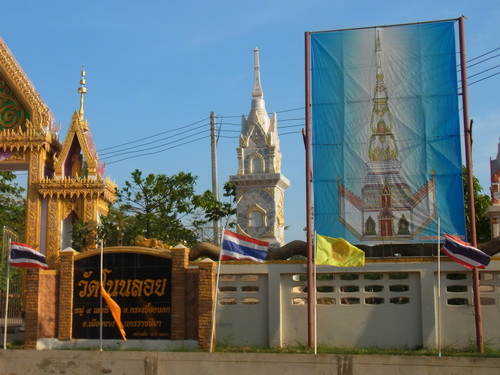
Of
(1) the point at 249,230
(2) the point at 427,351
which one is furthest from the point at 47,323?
(1) the point at 249,230

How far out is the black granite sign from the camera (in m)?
21.6

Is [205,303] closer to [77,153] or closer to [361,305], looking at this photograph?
[361,305]

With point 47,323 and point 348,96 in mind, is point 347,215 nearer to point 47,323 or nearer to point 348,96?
point 348,96

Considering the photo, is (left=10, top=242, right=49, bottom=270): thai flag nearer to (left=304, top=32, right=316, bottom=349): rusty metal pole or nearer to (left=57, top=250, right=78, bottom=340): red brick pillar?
(left=57, top=250, right=78, bottom=340): red brick pillar

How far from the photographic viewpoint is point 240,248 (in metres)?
19.6

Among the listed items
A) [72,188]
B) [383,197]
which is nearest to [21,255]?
[72,188]

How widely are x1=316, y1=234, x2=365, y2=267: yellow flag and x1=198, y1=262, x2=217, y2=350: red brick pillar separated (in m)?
3.29

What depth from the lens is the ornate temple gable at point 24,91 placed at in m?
31.8

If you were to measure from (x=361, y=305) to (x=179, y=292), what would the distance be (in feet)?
17.4

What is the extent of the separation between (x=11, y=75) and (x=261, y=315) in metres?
17.1

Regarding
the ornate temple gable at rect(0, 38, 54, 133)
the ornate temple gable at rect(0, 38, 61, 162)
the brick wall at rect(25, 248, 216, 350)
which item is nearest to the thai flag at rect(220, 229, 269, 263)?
the brick wall at rect(25, 248, 216, 350)

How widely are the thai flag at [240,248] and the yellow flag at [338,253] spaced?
1505mm

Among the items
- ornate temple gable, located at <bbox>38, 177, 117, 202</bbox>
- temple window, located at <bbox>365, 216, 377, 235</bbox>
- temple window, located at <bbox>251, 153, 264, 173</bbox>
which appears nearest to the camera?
temple window, located at <bbox>365, 216, 377, 235</bbox>

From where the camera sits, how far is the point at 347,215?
22438 mm
